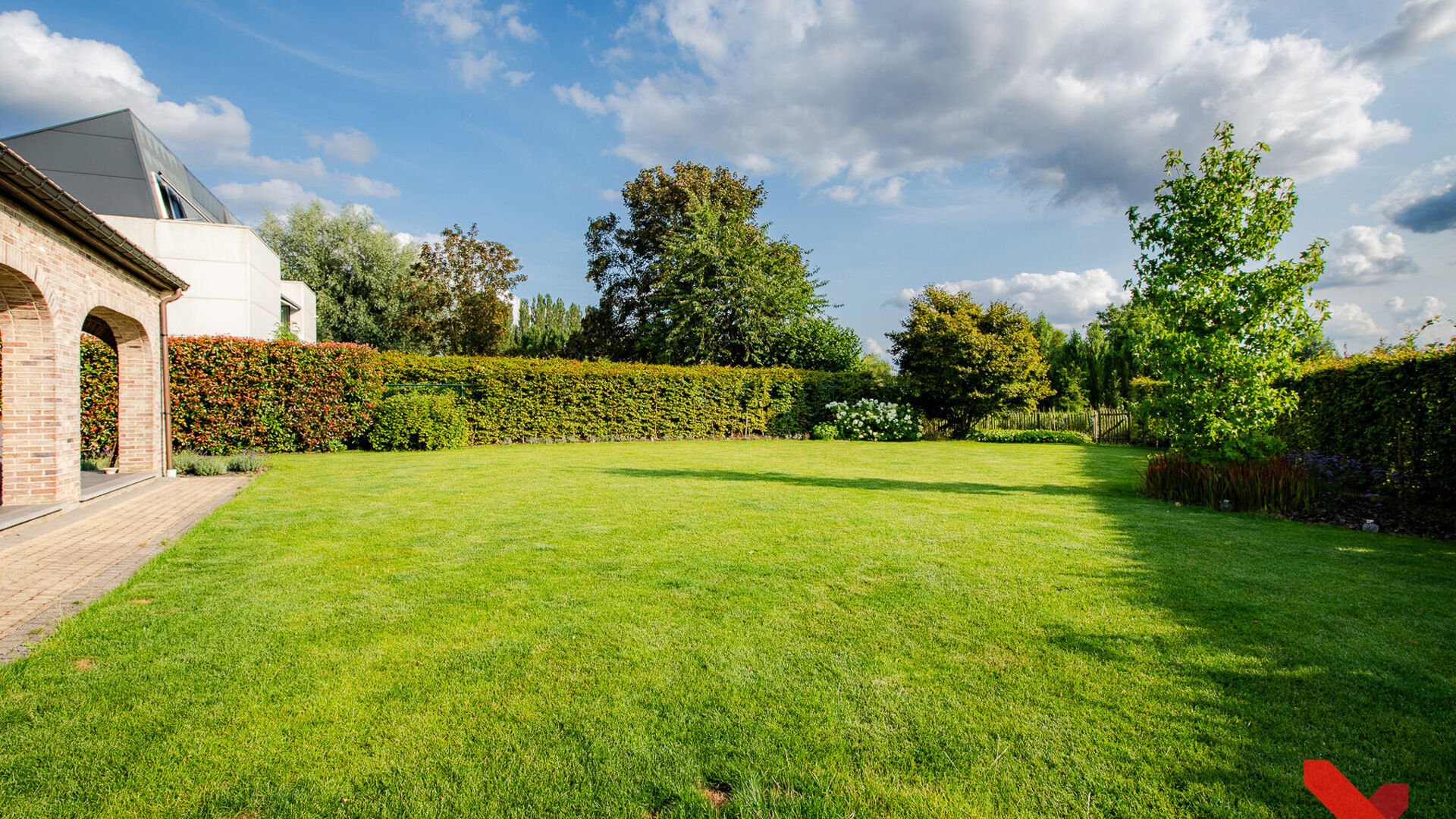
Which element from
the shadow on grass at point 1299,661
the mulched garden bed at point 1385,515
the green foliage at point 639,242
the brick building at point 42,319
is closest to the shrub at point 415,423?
the brick building at point 42,319

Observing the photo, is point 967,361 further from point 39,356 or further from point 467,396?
point 39,356

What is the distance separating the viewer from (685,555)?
480 centimetres

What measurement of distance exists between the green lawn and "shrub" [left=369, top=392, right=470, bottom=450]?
28.9 ft

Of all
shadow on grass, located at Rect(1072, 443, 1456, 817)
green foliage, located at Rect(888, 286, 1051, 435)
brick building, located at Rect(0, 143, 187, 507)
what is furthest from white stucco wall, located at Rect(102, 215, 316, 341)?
shadow on grass, located at Rect(1072, 443, 1456, 817)

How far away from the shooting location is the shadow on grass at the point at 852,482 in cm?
840

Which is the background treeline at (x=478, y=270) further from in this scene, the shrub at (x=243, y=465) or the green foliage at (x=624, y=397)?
the shrub at (x=243, y=465)

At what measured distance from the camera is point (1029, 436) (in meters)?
20.9

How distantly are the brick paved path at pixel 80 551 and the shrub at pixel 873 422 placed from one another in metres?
16.8

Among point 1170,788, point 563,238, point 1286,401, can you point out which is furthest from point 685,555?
point 563,238

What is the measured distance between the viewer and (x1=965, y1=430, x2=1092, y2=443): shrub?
20422mm

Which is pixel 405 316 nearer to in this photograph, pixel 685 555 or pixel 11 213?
pixel 11 213

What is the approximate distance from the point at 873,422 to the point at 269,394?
16830 millimetres

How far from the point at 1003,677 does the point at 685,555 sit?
259 cm

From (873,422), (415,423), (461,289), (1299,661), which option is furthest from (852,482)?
(461,289)
